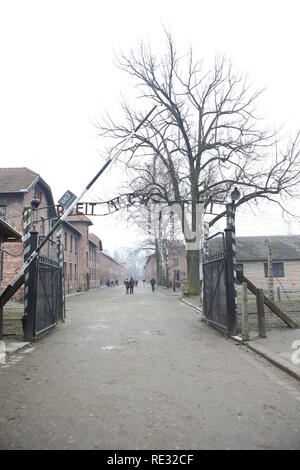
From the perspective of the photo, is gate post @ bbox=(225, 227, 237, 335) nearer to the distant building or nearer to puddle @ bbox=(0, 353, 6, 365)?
puddle @ bbox=(0, 353, 6, 365)

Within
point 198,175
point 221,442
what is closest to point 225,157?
point 198,175

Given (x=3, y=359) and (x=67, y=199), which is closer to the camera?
(x=3, y=359)

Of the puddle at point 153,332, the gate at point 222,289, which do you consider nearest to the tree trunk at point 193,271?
the gate at point 222,289

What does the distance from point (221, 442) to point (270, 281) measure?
1344cm

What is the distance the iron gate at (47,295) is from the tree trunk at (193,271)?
13.3 meters

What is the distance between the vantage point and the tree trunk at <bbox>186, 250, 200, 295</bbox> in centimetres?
2441

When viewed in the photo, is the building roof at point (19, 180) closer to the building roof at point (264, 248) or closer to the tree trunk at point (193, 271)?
the tree trunk at point (193, 271)

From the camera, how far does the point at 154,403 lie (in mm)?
4133

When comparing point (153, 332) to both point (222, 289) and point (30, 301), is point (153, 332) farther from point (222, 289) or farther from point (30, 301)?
point (30, 301)

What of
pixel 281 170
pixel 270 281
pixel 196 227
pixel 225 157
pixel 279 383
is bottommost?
pixel 279 383

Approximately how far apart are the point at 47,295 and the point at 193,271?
51.7 feet

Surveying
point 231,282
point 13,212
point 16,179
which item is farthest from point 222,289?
point 16,179

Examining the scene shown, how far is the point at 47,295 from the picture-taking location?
10.1 meters

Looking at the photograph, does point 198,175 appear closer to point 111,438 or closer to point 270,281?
point 270,281
